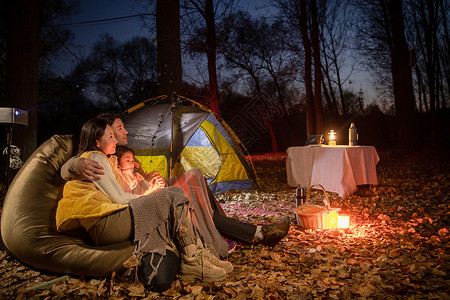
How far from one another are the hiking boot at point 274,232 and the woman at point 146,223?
2.10ft

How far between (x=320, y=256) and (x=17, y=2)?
19.4 ft

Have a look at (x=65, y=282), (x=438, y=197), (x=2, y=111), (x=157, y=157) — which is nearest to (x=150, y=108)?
(x=157, y=157)

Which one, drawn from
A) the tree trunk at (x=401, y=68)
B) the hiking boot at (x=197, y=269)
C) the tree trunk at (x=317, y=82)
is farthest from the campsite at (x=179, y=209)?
the tree trunk at (x=317, y=82)

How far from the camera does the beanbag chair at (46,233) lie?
2000 millimetres

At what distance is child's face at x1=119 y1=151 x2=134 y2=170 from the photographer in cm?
284

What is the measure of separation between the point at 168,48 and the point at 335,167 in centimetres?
377

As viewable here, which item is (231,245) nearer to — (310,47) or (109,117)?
(109,117)

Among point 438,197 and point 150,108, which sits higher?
point 150,108

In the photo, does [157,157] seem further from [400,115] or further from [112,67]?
[112,67]

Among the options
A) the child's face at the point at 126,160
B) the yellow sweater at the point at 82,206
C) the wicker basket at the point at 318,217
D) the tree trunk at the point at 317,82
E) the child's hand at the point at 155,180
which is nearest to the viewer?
the yellow sweater at the point at 82,206

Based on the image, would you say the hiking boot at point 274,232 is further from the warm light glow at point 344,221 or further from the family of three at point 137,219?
the warm light glow at point 344,221

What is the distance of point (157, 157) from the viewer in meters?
4.77

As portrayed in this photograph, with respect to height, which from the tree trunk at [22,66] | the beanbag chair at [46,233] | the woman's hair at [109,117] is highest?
the tree trunk at [22,66]

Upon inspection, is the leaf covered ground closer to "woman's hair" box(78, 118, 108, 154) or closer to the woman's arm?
the woman's arm
